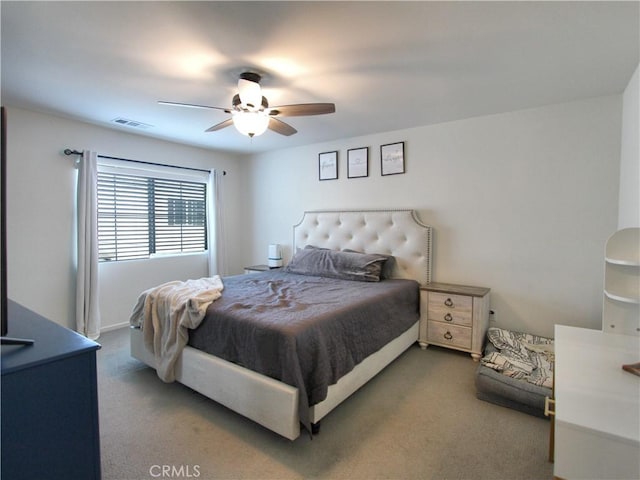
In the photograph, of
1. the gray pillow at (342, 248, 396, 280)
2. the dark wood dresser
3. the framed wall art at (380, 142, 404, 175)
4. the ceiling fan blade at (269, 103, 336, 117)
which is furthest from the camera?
the framed wall art at (380, 142, 404, 175)

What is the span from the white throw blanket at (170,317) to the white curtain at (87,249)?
114 centimetres

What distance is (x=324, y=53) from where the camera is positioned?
1969 millimetres

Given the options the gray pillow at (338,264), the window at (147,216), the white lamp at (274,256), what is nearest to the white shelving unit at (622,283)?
the gray pillow at (338,264)

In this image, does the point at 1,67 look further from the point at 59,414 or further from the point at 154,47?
the point at 59,414

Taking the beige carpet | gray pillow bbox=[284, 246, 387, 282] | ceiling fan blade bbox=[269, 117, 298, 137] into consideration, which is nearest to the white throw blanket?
the beige carpet

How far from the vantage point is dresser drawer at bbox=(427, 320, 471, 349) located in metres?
2.99

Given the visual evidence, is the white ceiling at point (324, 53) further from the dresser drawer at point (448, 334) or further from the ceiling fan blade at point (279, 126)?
the dresser drawer at point (448, 334)

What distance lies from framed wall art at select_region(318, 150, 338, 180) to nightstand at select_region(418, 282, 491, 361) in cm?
192

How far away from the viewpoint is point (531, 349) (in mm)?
2713

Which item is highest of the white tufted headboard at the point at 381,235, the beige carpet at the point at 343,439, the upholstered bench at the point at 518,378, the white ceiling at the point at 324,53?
the white ceiling at the point at 324,53

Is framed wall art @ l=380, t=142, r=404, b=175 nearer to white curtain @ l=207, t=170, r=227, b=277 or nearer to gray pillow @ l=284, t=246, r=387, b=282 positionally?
gray pillow @ l=284, t=246, r=387, b=282

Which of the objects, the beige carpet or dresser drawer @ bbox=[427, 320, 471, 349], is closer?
the beige carpet

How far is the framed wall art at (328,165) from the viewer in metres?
4.16

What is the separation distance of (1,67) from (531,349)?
4.64 meters
